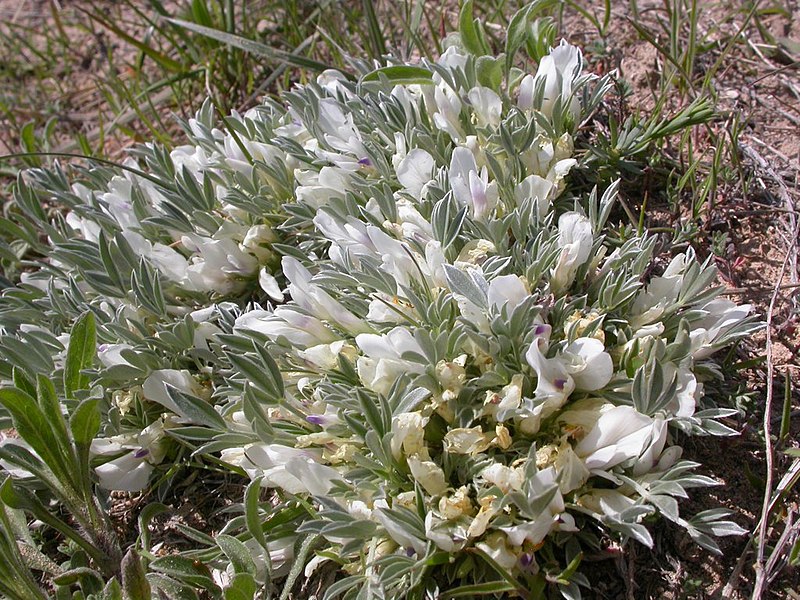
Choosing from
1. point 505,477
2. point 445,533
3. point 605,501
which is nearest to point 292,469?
point 445,533

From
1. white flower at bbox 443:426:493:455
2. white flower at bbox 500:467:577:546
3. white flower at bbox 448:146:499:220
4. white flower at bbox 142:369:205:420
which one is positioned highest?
white flower at bbox 448:146:499:220

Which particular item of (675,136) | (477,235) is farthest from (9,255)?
(675,136)

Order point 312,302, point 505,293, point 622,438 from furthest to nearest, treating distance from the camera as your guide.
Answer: point 312,302, point 505,293, point 622,438

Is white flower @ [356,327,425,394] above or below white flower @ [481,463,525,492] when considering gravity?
above

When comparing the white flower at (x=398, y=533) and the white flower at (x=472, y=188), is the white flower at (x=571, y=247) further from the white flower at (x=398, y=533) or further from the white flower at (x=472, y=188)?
the white flower at (x=398, y=533)

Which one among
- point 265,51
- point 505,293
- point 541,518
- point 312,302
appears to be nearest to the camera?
point 541,518

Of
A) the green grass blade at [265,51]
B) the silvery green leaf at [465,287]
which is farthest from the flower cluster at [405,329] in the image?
the green grass blade at [265,51]

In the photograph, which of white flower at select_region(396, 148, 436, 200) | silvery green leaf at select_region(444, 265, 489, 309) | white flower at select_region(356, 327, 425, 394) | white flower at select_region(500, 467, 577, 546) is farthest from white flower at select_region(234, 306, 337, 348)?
white flower at select_region(500, 467, 577, 546)

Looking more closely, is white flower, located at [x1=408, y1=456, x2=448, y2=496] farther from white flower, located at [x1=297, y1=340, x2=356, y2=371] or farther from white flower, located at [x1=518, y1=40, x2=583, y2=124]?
white flower, located at [x1=518, y1=40, x2=583, y2=124]

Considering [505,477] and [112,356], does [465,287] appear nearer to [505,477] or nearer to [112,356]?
[505,477]
